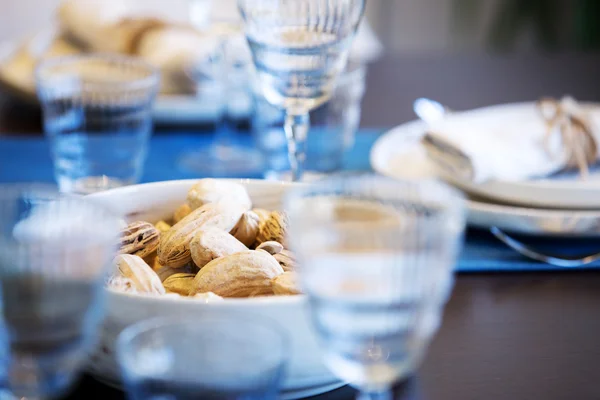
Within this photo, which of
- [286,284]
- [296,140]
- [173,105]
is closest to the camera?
[286,284]

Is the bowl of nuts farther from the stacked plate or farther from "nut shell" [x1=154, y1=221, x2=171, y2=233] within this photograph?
the stacked plate

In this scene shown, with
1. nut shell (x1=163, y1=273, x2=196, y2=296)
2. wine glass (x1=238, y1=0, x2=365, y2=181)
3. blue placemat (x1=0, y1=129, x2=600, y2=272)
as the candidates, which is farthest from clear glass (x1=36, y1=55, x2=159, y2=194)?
nut shell (x1=163, y1=273, x2=196, y2=296)

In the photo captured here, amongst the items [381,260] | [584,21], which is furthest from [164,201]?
[584,21]

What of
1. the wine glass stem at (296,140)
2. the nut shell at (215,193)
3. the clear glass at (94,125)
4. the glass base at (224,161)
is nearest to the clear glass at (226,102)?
the glass base at (224,161)

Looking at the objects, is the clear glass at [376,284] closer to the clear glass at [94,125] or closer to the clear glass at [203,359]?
the clear glass at [203,359]

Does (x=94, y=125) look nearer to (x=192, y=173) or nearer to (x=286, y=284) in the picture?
(x=192, y=173)

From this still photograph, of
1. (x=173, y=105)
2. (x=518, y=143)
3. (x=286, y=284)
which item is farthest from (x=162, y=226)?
(x=173, y=105)
